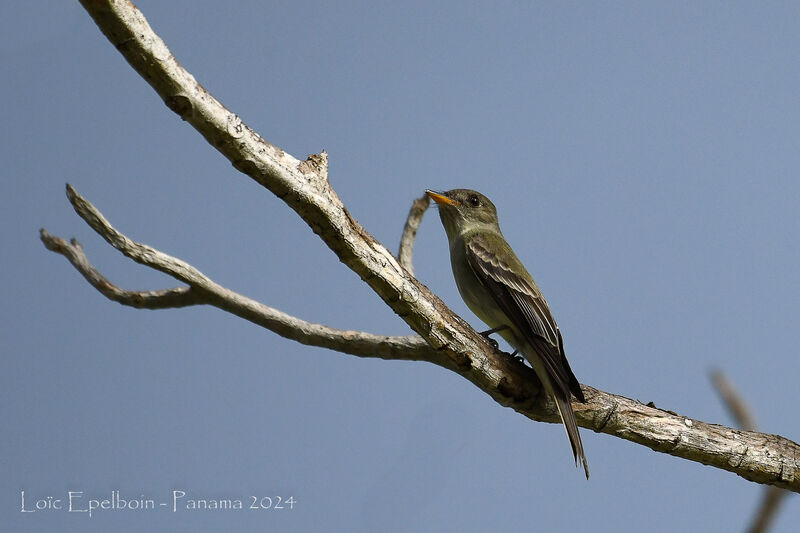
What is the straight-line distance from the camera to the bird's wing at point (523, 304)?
6.00 metres

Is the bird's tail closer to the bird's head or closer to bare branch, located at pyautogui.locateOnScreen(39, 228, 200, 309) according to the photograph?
the bird's head

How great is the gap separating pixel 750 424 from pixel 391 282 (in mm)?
2263

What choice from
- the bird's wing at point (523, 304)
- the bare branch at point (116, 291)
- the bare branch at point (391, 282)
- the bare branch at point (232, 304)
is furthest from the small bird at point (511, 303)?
the bare branch at point (116, 291)

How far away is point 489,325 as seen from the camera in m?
6.85

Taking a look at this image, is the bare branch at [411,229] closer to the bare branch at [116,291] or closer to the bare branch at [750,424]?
the bare branch at [116,291]

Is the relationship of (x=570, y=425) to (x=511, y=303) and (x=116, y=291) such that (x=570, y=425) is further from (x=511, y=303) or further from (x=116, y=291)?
(x=116, y=291)

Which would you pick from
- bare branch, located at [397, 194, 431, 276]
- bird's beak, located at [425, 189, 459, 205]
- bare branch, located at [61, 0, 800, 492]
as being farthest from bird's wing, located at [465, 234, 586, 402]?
bare branch, located at [397, 194, 431, 276]

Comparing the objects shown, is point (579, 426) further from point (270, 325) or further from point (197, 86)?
point (197, 86)

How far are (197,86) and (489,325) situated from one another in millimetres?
3448

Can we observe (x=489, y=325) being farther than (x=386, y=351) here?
No

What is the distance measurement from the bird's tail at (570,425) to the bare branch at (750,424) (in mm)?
1657

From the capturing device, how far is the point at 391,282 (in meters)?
5.19

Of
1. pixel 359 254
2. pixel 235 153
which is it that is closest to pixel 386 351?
pixel 359 254

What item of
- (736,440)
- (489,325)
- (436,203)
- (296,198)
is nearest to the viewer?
(296,198)
